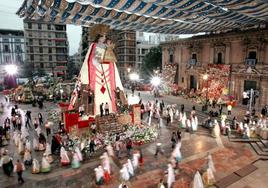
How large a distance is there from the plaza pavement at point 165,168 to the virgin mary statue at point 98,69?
18.4 feet

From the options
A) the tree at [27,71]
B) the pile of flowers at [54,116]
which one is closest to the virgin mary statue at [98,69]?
the pile of flowers at [54,116]

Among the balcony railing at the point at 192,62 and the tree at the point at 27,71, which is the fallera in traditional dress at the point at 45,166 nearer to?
the balcony railing at the point at 192,62

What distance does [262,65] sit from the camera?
22000 millimetres

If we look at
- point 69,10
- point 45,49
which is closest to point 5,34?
point 45,49

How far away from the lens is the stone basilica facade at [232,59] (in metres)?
22.1

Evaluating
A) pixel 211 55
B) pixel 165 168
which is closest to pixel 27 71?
pixel 211 55

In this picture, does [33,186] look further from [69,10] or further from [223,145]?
[223,145]

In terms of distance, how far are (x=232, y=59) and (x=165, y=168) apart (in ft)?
65.8

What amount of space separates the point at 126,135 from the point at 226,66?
17907 millimetres

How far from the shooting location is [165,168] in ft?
35.0

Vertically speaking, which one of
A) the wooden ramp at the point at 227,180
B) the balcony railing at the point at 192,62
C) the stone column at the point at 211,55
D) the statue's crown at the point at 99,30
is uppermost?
the statue's crown at the point at 99,30

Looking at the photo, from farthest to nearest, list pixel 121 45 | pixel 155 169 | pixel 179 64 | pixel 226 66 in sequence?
1. pixel 121 45
2. pixel 179 64
3. pixel 226 66
4. pixel 155 169

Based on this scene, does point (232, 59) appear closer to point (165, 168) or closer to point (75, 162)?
point (165, 168)

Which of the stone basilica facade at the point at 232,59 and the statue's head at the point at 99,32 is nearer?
the statue's head at the point at 99,32
